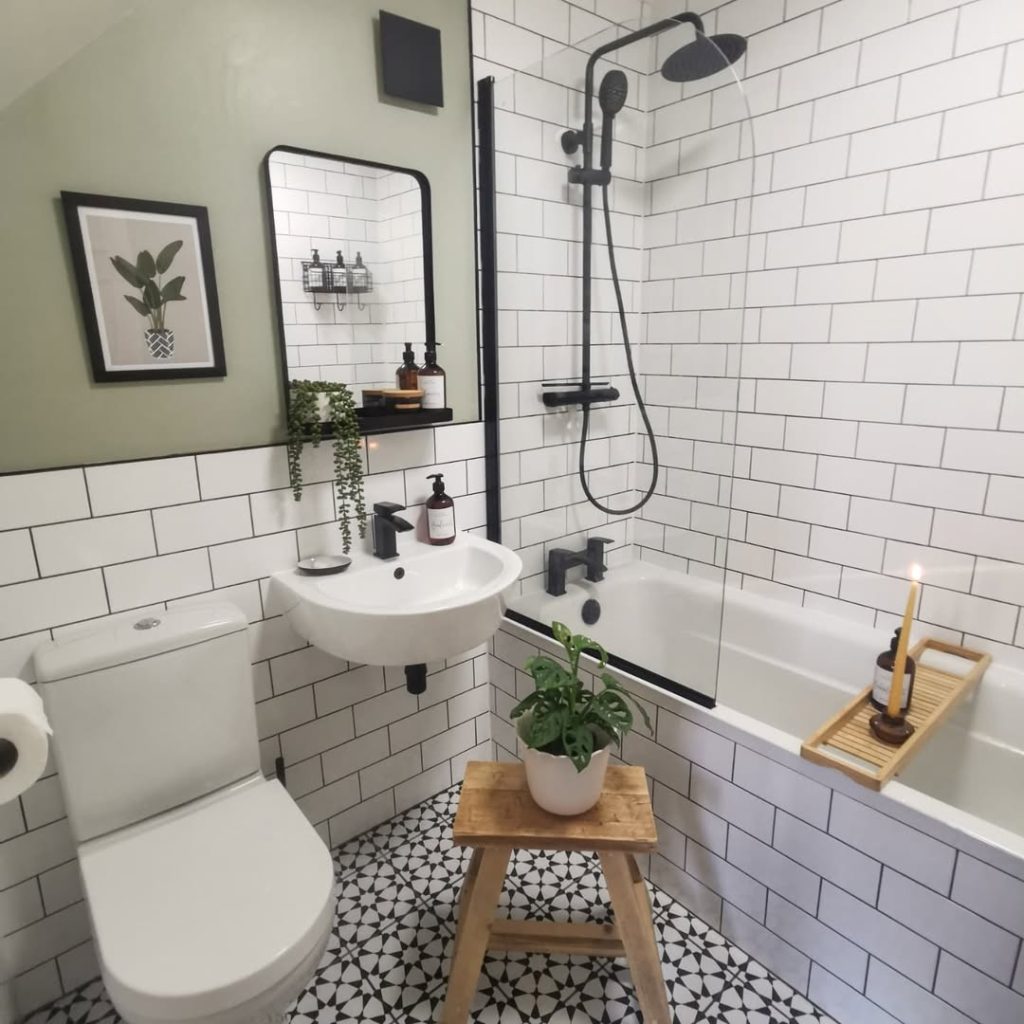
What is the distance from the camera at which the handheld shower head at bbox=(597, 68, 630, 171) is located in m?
1.93

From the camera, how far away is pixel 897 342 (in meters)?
1.89

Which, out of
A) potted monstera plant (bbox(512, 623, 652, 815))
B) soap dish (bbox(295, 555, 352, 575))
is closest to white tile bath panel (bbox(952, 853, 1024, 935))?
potted monstera plant (bbox(512, 623, 652, 815))

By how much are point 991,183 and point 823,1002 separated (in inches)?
79.5

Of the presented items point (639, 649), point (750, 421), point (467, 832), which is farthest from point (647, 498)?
point (467, 832)

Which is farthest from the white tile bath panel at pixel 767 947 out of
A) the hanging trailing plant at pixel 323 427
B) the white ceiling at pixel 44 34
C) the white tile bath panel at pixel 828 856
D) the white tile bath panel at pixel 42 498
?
the white ceiling at pixel 44 34

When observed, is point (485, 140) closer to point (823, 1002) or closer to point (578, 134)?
point (578, 134)

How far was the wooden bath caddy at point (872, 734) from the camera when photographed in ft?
4.37

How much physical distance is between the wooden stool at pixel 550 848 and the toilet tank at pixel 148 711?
1.87ft

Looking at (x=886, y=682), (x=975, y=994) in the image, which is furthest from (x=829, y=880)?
(x=886, y=682)

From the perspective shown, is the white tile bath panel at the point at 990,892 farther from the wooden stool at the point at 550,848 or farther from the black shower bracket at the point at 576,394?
the black shower bracket at the point at 576,394

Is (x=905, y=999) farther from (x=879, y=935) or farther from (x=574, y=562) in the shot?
(x=574, y=562)

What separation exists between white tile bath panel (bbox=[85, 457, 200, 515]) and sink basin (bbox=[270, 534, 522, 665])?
0.32m

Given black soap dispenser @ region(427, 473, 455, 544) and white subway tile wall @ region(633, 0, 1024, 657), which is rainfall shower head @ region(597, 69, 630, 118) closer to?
white subway tile wall @ region(633, 0, 1024, 657)

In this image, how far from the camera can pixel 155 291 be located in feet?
4.65
